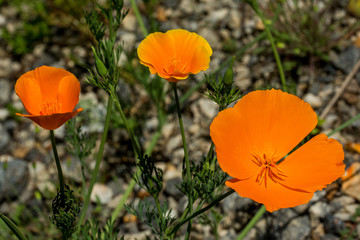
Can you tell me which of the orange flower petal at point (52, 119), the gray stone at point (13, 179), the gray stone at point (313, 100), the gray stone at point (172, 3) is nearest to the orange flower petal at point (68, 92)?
the orange flower petal at point (52, 119)

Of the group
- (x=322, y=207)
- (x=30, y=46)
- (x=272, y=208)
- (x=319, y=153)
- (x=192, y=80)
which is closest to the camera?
(x=272, y=208)

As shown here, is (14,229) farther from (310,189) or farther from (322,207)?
(322,207)

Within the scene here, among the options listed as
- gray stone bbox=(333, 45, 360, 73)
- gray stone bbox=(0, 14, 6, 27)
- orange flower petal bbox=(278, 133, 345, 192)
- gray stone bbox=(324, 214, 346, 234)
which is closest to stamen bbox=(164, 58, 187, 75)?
orange flower petal bbox=(278, 133, 345, 192)

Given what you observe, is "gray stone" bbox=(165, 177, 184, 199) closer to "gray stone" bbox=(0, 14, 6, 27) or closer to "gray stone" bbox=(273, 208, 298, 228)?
"gray stone" bbox=(273, 208, 298, 228)

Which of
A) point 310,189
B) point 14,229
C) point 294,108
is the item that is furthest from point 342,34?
point 14,229

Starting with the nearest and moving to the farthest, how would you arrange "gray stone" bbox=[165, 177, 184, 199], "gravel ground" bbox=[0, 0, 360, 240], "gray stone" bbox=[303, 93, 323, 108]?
"gravel ground" bbox=[0, 0, 360, 240] < "gray stone" bbox=[165, 177, 184, 199] < "gray stone" bbox=[303, 93, 323, 108]

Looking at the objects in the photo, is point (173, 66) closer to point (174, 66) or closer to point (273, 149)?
point (174, 66)

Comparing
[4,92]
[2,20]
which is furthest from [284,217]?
[2,20]
